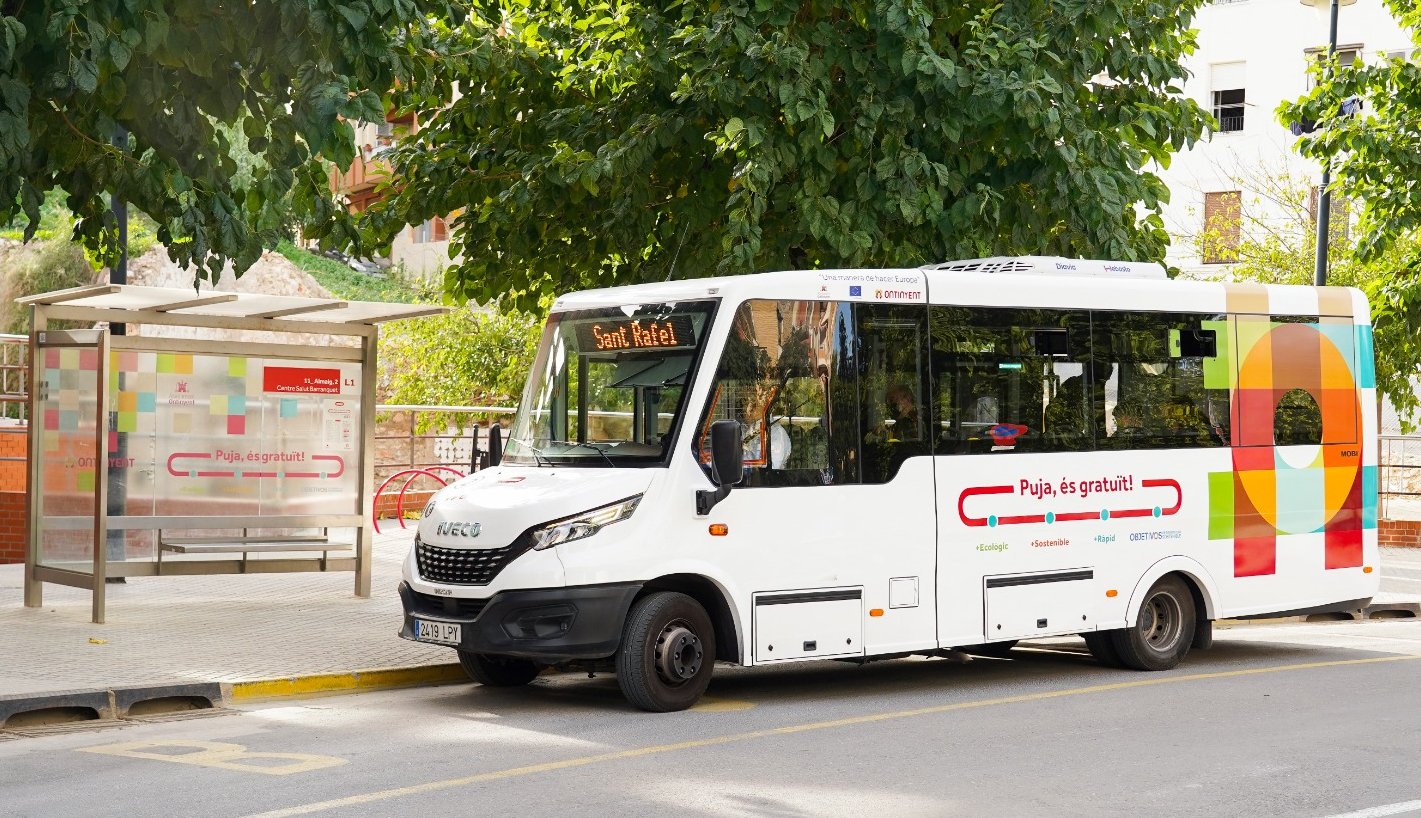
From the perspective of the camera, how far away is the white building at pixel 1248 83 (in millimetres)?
42219

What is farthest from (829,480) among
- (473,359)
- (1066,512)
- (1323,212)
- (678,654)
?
(473,359)

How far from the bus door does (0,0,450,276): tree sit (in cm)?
274

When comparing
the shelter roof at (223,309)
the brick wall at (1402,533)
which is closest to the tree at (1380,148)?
the brick wall at (1402,533)

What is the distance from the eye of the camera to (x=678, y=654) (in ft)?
32.9

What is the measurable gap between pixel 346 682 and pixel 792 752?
11.9 feet

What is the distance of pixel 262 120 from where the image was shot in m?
9.59

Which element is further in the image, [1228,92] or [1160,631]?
[1228,92]

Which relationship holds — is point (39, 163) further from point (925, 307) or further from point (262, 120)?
point (925, 307)

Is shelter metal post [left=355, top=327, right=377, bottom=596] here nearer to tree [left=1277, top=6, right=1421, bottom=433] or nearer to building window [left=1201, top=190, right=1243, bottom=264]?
tree [left=1277, top=6, right=1421, bottom=433]

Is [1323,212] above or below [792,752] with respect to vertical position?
above

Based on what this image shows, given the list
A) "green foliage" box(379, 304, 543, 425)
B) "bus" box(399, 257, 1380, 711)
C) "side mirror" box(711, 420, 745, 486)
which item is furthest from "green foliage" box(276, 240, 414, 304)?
"side mirror" box(711, 420, 745, 486)

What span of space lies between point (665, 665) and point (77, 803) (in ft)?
11.7

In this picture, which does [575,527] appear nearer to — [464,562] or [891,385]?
[464,562]

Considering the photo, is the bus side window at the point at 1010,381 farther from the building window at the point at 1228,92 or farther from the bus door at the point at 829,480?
the building window at the point at 1228,92
